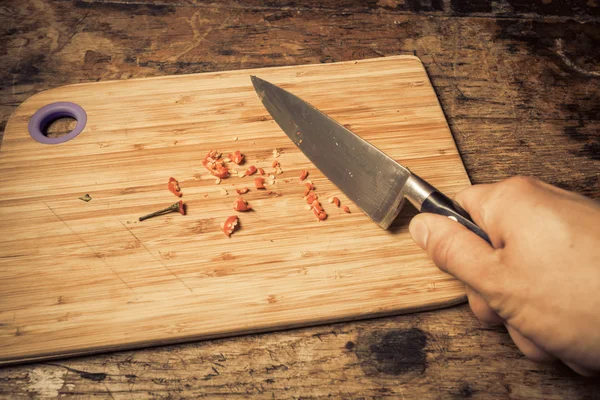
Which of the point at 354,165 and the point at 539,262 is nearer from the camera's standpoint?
the point at 539,262

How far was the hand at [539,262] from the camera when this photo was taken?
0.97 m

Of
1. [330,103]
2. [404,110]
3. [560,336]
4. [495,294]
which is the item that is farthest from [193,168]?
[560,336]

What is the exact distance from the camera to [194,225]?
5.04 ft

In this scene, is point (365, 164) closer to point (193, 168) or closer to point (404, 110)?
point (404, 110)

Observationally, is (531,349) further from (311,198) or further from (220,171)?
(220,171)

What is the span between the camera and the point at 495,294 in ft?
3.53

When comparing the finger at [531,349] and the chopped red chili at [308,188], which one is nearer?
the finger at [531,349]

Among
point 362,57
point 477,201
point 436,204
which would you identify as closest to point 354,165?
point 436,204

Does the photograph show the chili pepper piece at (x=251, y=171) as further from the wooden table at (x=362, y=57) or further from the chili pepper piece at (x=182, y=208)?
the wooden table at (x=362, y=57)

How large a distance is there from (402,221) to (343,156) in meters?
0.32

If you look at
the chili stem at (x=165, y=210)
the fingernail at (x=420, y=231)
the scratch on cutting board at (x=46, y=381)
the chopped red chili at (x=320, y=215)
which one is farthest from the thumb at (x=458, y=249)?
the scratch on cutting board at (x=46, y=381)

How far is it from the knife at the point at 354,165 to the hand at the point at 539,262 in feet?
0.43

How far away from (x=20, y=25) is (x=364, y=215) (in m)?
1.94

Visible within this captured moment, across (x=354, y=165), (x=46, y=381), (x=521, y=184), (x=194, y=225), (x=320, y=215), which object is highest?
(x=521, y=184)
